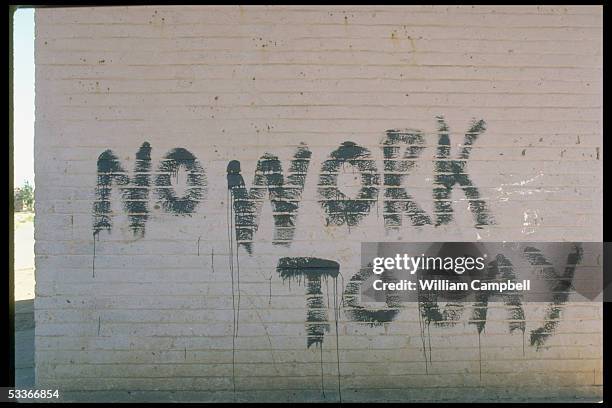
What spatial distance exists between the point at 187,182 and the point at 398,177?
1.70 meters

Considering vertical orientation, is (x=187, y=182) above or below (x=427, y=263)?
above

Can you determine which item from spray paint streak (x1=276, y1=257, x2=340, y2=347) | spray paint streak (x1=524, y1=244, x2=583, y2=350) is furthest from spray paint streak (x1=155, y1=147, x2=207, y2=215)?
spray paint streak (x1=524, y1=244, x2=583, y2=350)

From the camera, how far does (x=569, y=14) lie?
3807 mm

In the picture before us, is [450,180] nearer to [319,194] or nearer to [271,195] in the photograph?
[319,194]

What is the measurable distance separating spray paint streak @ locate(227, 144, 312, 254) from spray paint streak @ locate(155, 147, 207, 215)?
25 centimetres


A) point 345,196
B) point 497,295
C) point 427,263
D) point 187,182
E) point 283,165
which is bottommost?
point 497,295

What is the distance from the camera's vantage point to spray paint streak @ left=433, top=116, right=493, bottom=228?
3777mm

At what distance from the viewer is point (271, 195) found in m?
3.74

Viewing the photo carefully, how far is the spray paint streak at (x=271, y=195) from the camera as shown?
3.75 metres

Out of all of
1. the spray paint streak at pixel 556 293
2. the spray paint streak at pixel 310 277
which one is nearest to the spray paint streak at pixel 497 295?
the spray paint streak at pixel 556 293

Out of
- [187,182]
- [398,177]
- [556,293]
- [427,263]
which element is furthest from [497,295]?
[187,182]

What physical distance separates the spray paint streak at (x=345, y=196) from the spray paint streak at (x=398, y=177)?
11cm

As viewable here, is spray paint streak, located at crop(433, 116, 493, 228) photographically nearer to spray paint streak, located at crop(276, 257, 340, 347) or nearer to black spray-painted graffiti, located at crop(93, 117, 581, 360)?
black spray-painted graffiti, located at crop(93, 117, 581, 360)
